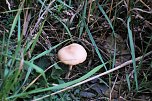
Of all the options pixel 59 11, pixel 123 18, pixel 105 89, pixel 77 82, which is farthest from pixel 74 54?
pixel 123 18

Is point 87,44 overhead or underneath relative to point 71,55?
overhead

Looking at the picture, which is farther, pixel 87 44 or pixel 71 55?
pixel 87 44

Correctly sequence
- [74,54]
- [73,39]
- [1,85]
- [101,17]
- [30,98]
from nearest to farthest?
1. [1,85]
2. [30,98]
3. [74,54]
4. [73,39]
5. [101,17]

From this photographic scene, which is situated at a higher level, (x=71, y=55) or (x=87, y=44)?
(x=87, y=44)

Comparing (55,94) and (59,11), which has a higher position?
(59,11)

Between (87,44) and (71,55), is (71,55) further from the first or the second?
(87,44)

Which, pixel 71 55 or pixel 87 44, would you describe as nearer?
pixel 71 55

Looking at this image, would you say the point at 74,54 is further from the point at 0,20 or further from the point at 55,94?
the point at 0,20

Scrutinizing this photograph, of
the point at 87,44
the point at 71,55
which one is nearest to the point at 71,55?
the point at 71,55
